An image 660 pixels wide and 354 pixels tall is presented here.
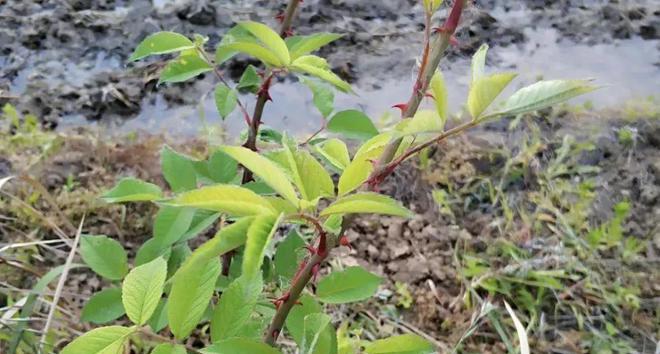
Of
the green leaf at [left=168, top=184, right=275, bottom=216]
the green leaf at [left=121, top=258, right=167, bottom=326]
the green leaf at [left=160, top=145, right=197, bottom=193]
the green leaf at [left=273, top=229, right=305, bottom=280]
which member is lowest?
the green leaf at [left=273, top=229, right=305, bottom=280]

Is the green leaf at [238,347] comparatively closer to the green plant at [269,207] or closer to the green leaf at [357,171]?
the green plant at [269,207]

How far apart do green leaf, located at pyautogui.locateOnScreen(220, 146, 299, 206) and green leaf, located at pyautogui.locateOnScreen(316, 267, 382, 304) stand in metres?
0.31

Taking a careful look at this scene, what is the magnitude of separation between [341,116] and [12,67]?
214cm

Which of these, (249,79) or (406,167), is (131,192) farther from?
(406,167)

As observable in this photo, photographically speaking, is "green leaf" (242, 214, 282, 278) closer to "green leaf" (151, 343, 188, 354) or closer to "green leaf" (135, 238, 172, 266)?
"green leaf" (151, 343, 188, 354)

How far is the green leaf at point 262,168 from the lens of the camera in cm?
63

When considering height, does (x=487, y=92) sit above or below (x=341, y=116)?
above

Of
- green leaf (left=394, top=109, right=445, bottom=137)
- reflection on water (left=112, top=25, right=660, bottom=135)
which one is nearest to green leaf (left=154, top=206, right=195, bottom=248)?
green leaf (left=394, top=109, right=445, bottom=137)

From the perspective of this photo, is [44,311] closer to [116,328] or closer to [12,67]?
[116,328]

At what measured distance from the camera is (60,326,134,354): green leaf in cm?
72

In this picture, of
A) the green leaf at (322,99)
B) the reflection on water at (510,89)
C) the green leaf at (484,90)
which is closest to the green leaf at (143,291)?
the green leaf at (484,90)

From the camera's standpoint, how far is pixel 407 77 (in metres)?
3.00

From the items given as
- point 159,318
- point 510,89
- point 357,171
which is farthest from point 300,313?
point 510,89

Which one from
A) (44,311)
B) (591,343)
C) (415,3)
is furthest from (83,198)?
(415,3)
